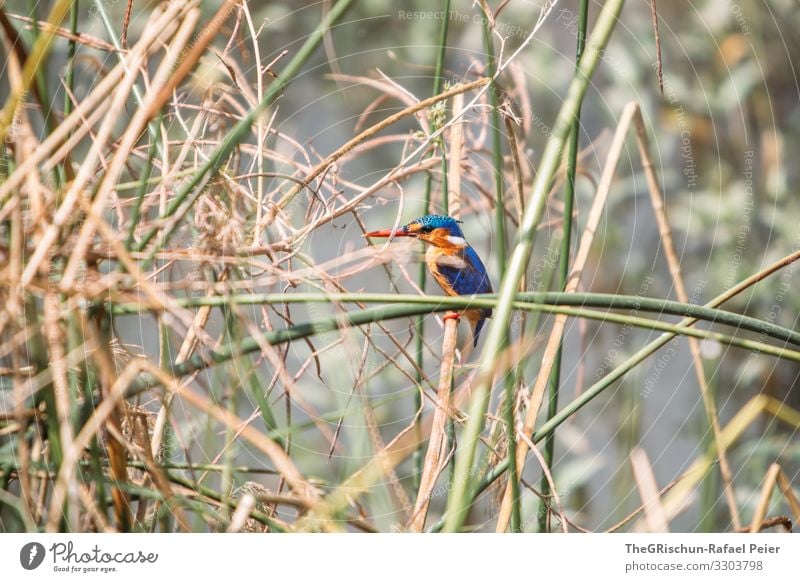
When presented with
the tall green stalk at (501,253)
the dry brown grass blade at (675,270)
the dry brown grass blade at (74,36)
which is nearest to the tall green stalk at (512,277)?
the tall green stalk at (501,253)

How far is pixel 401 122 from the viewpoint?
1.75ft

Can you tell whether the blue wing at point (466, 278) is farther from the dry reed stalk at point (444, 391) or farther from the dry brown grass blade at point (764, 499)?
the dry brown grass blade at point (764, 499)

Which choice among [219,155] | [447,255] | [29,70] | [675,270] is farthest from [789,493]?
Answer: [29,70]

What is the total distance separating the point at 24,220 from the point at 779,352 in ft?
1.49

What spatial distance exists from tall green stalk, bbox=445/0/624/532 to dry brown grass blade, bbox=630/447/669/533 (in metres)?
0.14

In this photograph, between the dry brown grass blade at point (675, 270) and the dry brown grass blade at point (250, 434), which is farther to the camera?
the dry brown grass blade at point (675, 270)

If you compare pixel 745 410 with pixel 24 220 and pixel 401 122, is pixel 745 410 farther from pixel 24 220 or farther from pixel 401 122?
pixel 24 220

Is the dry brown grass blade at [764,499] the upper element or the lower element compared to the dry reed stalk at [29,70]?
lower

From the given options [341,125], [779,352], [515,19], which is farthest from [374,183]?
[779,352]

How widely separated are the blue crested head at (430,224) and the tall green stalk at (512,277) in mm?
81

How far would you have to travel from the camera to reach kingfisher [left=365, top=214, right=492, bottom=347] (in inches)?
18.9

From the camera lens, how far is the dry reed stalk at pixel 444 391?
1.47ft

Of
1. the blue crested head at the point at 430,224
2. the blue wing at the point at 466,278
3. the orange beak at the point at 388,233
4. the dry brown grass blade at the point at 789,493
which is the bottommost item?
the dry brown grass blade at the point at 789,493

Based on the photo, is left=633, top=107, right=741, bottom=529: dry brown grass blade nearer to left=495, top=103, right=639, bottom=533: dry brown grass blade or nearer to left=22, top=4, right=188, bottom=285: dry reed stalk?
left=495, top=103, right=639, bottom=533: dry brown grass blade
